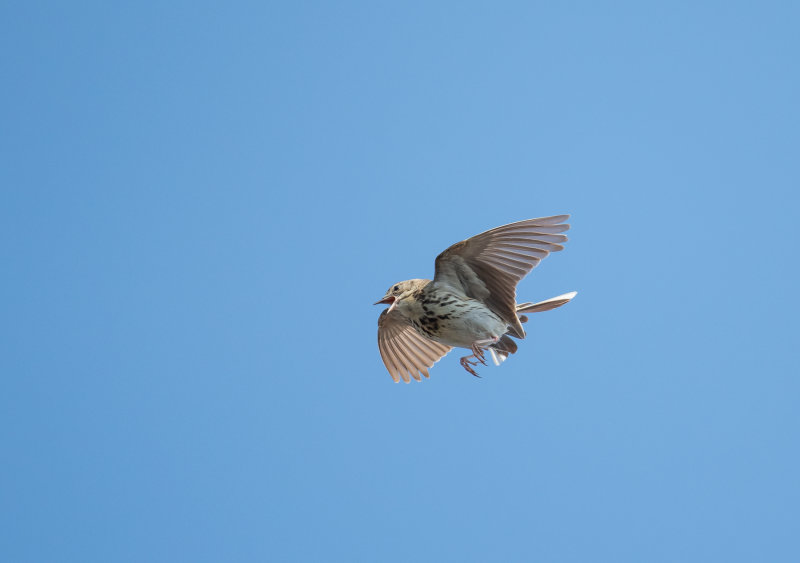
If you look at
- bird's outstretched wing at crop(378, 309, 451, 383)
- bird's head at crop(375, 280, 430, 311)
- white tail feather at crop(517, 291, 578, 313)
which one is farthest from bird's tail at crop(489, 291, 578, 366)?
bird's outstretched wing at crop(378, 309, 451, 383)

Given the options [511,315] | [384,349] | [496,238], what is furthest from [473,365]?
[384,349]

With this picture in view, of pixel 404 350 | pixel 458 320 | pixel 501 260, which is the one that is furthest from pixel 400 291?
pixel 404 350

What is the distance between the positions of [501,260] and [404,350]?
290 centimetres

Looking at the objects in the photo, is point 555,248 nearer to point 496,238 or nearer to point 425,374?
point 496,238

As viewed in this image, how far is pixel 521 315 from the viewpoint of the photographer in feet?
33.3

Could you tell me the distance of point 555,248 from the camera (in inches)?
369

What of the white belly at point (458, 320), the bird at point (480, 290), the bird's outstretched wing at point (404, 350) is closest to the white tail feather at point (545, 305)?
the bird at point (480, 290)

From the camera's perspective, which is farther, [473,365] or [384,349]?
[384,349]

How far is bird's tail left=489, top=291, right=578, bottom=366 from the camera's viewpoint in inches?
402

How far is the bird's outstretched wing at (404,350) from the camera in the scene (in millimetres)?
11938

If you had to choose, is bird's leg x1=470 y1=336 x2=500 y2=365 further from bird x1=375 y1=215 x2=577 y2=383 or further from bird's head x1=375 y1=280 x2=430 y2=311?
bird's head x1=375 y1=280 x2=430 y2=311

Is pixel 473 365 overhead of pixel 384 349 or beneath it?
beneath

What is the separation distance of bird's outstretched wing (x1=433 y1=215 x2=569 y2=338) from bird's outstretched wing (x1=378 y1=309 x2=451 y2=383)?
2.00 metres

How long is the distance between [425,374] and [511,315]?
2443mm
